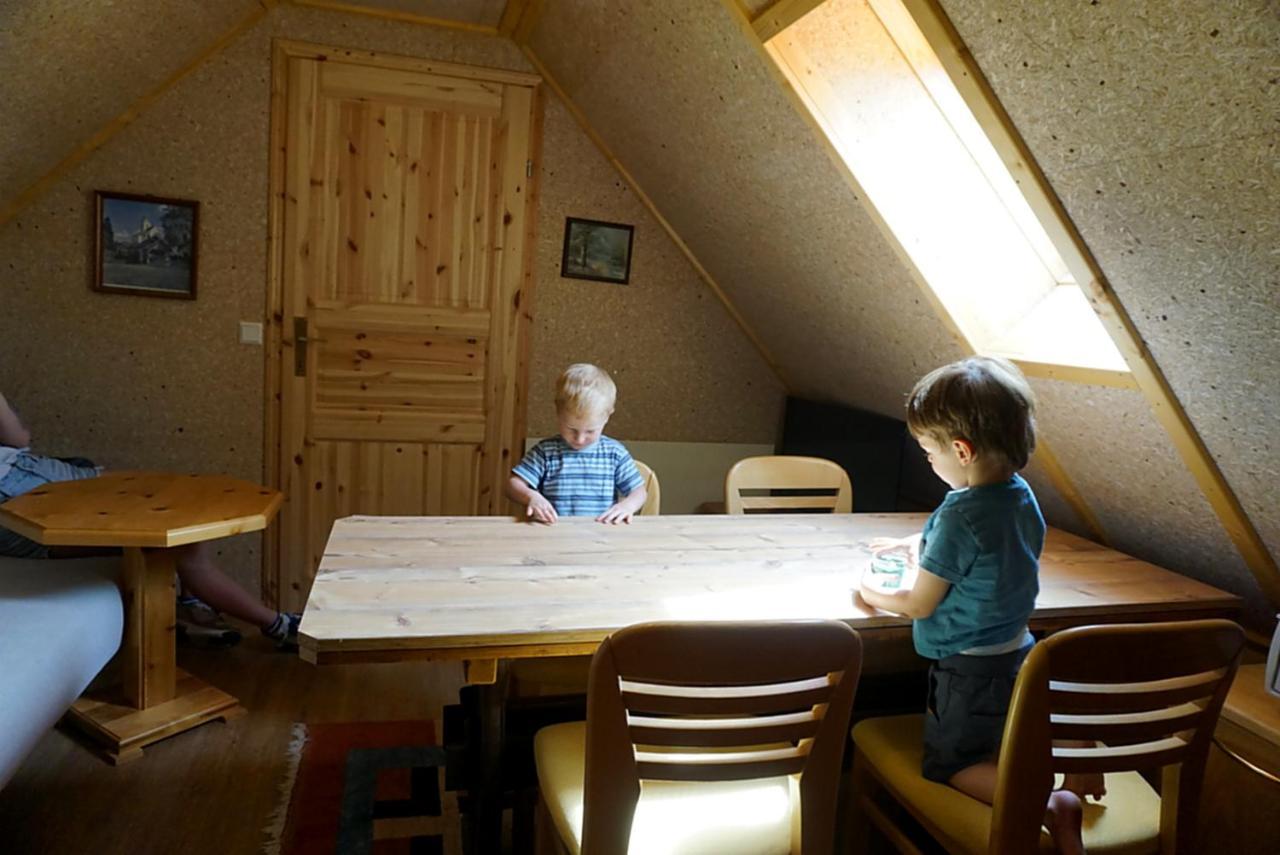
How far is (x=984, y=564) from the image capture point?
1514 millimetres

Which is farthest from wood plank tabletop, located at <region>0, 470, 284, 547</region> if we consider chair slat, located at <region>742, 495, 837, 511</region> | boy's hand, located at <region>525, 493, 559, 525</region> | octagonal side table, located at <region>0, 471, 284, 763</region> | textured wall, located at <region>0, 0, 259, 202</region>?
chair slat, located at <region>742, 495, 837, 511</region>

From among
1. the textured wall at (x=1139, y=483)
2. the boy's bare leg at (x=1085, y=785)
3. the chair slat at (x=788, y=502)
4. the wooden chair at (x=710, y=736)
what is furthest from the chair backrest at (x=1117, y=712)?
the chair slat at (x=788, y=502)

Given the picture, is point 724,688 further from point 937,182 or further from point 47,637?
point 47,637

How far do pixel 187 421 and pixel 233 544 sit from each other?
1.73 feet

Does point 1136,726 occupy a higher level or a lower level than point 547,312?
lower

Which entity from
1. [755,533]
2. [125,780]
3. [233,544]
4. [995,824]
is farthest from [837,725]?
[233,544]

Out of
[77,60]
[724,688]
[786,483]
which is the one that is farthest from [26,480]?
[724,688]

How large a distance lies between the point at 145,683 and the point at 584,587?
1670mm

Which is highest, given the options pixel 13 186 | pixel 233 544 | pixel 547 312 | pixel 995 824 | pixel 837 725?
pixel 13 186

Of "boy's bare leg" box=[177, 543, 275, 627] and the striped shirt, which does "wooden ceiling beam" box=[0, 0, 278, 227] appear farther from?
the striped shirt

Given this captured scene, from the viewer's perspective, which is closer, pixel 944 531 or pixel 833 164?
pixel 944 531

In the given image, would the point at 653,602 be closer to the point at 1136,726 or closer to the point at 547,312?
the point at 1136,726

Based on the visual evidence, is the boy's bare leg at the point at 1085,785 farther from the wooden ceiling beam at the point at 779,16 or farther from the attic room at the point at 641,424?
the wooden ceiling beam at the point at 779,16

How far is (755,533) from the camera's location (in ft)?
7.06
